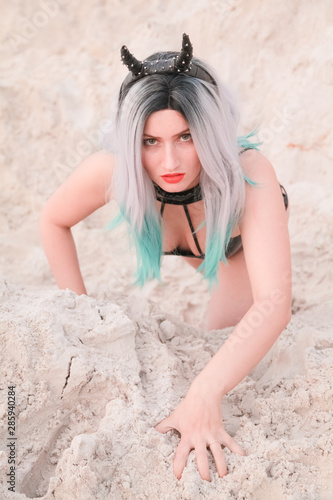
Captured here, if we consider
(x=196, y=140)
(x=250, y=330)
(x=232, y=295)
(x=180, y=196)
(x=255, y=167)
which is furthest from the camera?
(x=232, y=295)

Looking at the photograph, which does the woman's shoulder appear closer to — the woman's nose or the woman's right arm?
the woman's nose

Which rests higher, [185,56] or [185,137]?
[185,56]

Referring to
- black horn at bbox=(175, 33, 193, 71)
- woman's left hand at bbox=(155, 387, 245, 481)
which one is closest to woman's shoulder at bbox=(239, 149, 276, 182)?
Answer: black horn at bbox=(175, 33, 193, 71)

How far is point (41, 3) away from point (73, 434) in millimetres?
3467

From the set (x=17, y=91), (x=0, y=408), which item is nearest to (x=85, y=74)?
(x=17, y=91)

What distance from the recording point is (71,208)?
2.31 metres

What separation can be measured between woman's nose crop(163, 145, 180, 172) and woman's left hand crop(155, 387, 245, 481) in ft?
2.38

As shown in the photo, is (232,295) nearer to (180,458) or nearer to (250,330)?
(250,330)

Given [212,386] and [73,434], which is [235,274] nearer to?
[212,386]

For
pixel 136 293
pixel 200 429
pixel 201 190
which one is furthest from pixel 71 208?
pixel 200 429

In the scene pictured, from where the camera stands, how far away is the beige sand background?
1.42 metres

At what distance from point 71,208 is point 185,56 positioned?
0.89 meters

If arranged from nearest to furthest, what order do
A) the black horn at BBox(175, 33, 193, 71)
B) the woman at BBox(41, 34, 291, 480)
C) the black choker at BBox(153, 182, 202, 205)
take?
the woman at BBox(41, 34, 291, 480) → the black horn at BBox(175, 33, 193, 71) → the black choker at BBox(153, 182, 202, 205)

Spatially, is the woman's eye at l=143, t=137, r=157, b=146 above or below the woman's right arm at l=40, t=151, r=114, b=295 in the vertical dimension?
above
